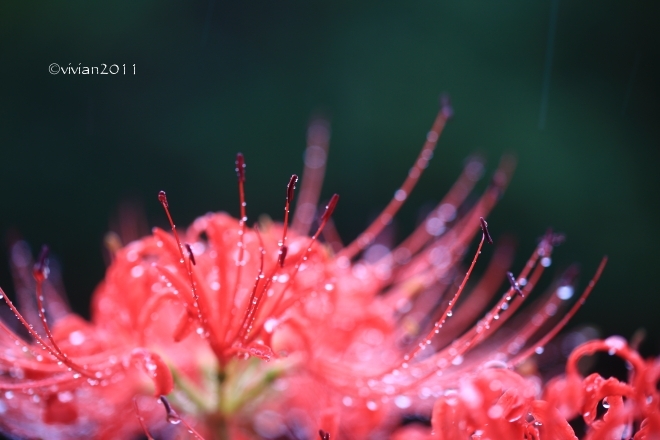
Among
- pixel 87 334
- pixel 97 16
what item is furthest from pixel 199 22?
pixel 87 334

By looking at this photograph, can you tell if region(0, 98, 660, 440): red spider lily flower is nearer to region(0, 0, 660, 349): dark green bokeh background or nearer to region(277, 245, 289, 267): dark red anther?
region(277, 245, 289, 267): dark red anther

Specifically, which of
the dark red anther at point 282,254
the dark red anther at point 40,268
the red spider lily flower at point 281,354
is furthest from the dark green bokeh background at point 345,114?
the dark red anther at point 282,254

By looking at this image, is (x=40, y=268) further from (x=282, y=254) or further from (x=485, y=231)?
(x=485, y=231)

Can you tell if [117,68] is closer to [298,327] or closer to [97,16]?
[97,16]

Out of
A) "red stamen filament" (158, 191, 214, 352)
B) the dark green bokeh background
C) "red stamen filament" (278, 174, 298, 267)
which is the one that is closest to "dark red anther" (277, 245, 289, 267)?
"red stamen filament" (278, 174, 298, 267)

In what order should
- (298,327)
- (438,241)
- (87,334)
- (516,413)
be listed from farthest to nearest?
1. (438,241)
2. (87,334)
3. (298,327)
4. (516,413)
